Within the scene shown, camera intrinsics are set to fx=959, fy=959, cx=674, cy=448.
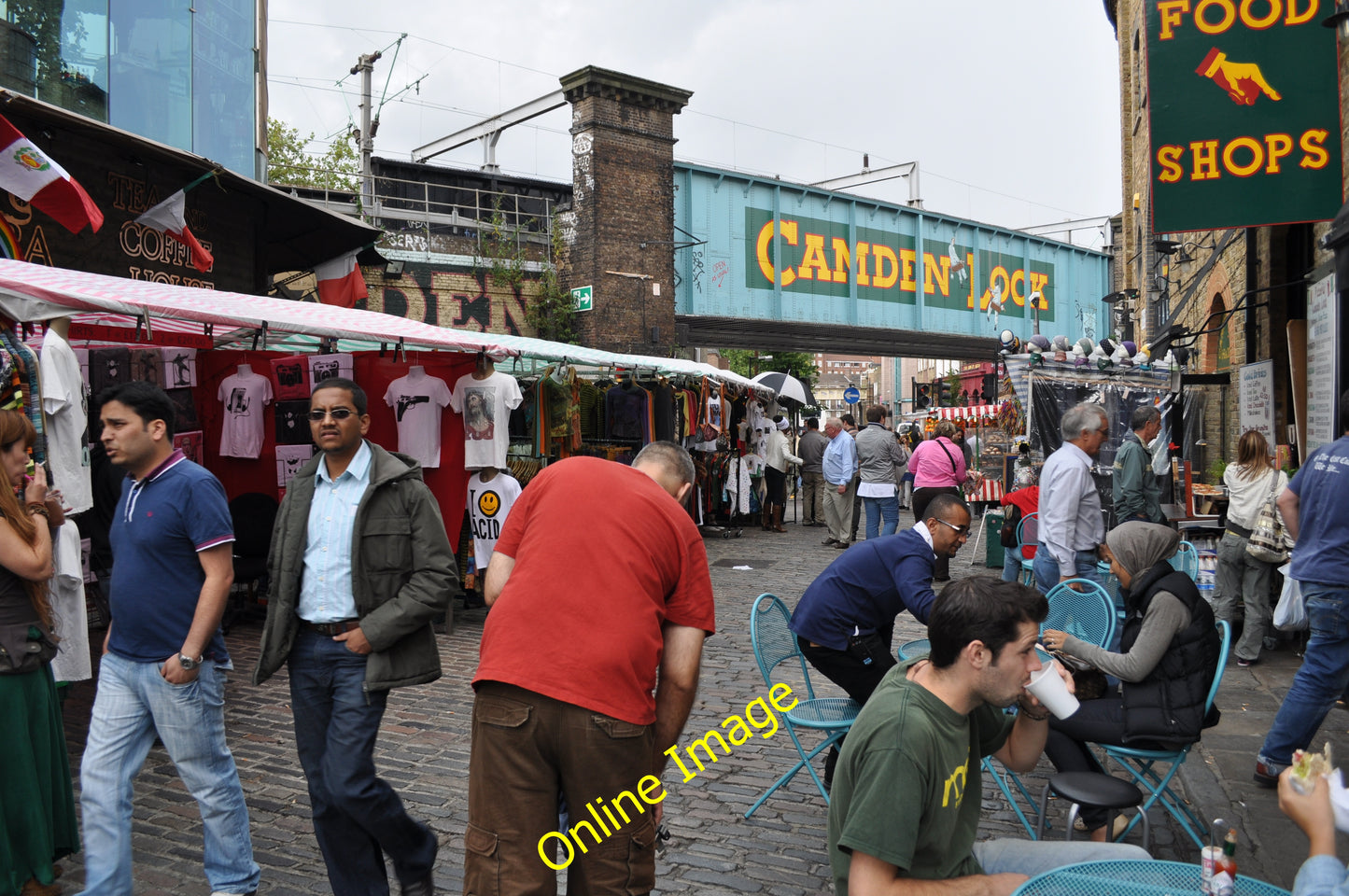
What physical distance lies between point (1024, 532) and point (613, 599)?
719 centimetres

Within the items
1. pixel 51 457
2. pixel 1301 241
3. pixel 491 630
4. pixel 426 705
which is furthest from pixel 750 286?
pixel 491 630

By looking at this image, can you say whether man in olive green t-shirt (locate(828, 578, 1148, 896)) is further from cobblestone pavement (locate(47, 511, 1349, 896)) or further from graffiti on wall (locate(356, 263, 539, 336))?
graffiti on wall (locate(356, 263, 539, 336))

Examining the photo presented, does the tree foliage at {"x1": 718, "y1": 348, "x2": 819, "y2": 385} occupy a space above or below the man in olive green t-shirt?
above

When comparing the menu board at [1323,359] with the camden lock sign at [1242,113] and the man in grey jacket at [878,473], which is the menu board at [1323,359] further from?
the man in grey jacket at [878,473]

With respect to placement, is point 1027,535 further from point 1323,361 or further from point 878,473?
point 878,473

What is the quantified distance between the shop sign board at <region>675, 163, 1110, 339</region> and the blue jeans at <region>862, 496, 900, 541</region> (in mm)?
9144

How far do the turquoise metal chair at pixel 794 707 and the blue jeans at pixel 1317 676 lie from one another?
2114mm

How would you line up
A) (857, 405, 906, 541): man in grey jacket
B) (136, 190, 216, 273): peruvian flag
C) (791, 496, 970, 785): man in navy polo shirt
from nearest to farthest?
(791, 496, 970, 785): man in navy polo shirt, (136, 190, 216, 273): peruvian flag, (857, 405, 906, 541): man in grey jacket

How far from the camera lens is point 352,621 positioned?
3.41 meters

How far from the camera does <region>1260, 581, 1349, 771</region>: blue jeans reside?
15.1 ft

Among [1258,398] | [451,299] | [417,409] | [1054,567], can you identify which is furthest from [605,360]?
[451,299]

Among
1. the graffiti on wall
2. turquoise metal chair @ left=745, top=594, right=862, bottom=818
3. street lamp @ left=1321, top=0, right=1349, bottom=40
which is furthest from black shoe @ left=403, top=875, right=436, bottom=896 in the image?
the graffiti on wall

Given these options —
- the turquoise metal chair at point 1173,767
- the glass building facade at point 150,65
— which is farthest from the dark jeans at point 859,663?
the glass building facade at point 150,65

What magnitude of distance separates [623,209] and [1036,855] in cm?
1934
